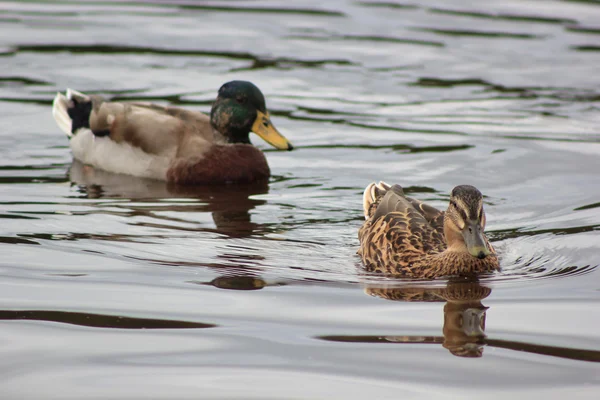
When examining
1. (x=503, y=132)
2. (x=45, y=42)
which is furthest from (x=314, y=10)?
(x=503, y=132)

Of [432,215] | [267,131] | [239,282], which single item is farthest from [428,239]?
[267,131]

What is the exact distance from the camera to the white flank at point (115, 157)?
11914 millimetres

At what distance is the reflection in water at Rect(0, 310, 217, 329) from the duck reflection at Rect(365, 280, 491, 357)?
1264 mm

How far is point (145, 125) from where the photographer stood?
12195 mm

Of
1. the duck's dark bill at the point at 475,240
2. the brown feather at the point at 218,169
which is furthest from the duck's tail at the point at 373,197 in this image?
the brown feather at the point at 218,169

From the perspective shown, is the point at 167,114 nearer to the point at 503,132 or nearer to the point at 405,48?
the point at 503,132

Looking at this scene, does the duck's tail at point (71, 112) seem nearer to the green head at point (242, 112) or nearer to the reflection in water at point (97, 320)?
the green head at point (242, 112)

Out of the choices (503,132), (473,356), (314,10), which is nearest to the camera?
(473,356)

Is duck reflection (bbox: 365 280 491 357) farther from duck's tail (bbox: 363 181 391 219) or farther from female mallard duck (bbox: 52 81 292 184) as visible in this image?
female mallard duck (bbox: 52 81 292 184)

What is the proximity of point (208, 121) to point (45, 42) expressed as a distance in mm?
6723

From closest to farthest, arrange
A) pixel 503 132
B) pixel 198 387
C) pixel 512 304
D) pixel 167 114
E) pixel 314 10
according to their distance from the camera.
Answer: pixel 198 387, pixel 512 304, pixel 167 114, pixel 503 132, pixel 314 10

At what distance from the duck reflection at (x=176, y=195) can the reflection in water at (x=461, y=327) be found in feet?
7.00

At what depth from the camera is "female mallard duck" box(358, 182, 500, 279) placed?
7.51m

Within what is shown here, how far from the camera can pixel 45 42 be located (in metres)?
18.1
